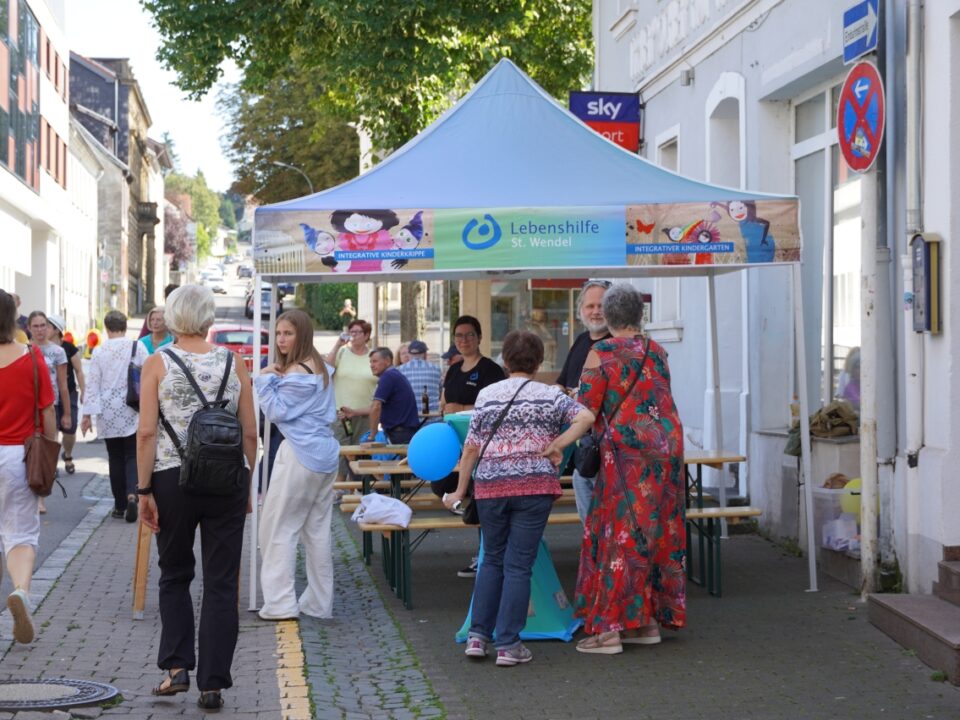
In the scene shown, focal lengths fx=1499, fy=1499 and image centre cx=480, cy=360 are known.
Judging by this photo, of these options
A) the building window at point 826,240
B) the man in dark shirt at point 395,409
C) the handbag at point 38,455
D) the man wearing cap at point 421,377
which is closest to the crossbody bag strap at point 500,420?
the handbag at point 38,455

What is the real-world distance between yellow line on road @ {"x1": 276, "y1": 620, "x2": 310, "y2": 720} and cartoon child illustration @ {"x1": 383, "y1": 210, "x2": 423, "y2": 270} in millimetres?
2190

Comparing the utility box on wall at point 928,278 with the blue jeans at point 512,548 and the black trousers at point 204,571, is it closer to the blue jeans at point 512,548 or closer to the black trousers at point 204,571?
the blue jeans at point 512,548

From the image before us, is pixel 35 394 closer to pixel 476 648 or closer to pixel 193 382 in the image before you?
pixel 193 382

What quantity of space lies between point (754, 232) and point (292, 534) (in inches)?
128

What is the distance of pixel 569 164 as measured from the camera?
32.0 feet

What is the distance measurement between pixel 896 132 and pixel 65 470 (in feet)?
37.2

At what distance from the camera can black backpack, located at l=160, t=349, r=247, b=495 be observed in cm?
605

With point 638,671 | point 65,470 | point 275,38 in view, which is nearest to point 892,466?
point 638,671

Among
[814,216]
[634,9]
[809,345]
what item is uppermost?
[634,9]

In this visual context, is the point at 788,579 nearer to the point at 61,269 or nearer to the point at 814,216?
the point at 814,216

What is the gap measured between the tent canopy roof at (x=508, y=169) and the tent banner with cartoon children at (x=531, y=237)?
9 cm

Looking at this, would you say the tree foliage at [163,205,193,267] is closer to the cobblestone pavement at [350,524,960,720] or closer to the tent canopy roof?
the tent canopy roof

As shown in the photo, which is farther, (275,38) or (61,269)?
(61,269)

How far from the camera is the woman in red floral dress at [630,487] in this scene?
7562 mm
